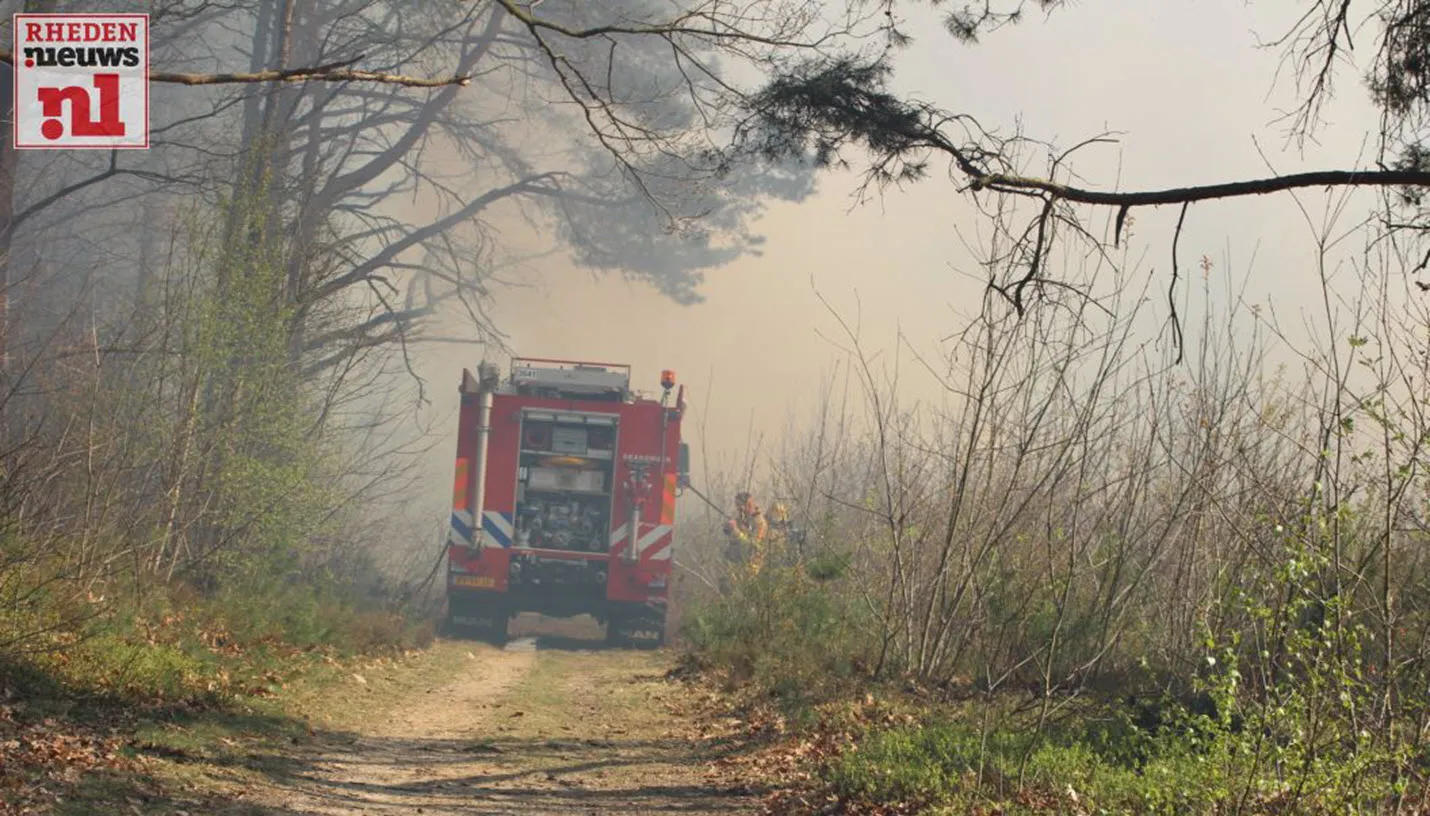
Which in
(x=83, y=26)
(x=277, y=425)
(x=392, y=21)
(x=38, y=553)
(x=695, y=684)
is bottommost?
(x=695, y=684)

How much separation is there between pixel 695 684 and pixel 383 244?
14.1m

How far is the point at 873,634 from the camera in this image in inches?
483

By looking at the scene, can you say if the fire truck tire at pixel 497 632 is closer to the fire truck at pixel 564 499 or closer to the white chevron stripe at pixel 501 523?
the fire truck at pixel 564 499

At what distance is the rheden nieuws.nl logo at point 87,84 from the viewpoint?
7652 millimetres

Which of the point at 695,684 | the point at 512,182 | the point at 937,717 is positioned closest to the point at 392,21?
the point at 512,182

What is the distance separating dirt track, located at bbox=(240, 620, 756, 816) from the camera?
7.82m

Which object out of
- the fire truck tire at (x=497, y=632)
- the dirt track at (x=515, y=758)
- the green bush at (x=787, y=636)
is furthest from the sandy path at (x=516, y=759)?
the fire truck tire at (x=497, y=632)

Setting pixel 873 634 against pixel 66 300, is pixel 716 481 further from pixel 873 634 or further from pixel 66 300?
pixel 66 300

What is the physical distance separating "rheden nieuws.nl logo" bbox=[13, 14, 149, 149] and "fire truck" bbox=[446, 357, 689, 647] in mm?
12390

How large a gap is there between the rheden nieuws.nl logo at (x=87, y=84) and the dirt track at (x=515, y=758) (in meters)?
3.81

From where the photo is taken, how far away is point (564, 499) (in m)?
21.9

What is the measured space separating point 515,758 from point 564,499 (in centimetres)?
1236

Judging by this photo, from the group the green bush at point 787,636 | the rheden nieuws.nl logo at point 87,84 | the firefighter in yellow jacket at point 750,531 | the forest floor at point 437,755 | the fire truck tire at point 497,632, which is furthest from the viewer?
the fire truck tire at point 497,632

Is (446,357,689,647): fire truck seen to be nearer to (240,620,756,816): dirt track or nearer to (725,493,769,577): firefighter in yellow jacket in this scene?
(725,493,769,577): firefighter in yellow jacket
